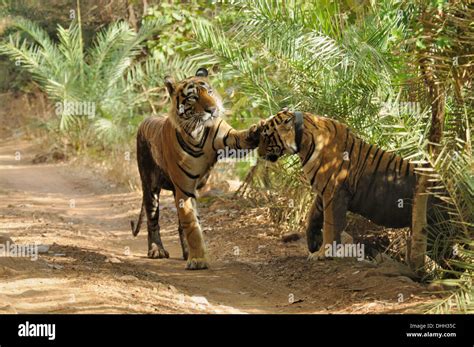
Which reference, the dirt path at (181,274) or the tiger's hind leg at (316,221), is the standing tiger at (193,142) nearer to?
the dirt path at (181,274)

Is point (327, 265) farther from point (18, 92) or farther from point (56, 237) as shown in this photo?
point (18, 92)

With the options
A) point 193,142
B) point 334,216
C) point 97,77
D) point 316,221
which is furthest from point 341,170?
point 97,77

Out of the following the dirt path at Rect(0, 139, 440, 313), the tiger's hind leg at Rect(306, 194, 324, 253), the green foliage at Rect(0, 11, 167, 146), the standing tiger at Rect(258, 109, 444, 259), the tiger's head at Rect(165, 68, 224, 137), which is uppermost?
the green foliage at Rect(0, 11, 167, 146)

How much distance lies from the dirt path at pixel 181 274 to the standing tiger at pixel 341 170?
0.49 metres

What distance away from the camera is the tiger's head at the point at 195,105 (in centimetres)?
860

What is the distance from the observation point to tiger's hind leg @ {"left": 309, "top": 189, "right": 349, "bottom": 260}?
8.32 metres

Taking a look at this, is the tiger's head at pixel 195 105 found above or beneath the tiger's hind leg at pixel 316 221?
above

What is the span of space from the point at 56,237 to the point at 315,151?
142 inches

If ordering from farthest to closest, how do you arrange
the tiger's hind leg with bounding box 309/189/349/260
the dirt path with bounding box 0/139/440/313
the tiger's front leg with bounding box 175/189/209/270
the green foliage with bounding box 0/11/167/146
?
the green foliage with bounding box 0/11/167/146 → the tiger's front leg with bounding box 175/189/209/270 → the tiger's hind leg with bounding box 309/189/349/260 → the dirt path with bounding box 0/139/440/313

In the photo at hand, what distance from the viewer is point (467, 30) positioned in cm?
764

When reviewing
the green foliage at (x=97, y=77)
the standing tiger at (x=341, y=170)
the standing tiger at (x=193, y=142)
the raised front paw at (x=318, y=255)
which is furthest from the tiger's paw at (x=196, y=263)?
the green foliage at (x=97, y=77)

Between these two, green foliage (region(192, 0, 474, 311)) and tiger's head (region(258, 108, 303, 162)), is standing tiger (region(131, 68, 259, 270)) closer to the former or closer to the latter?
tiger's head (region(258, 108, 303, 162))

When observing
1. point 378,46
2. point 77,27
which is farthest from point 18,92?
point 378,46

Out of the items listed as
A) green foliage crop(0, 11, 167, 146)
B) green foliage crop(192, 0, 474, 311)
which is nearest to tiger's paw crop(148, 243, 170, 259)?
green foliage crop(192, 0, 474, 311)
